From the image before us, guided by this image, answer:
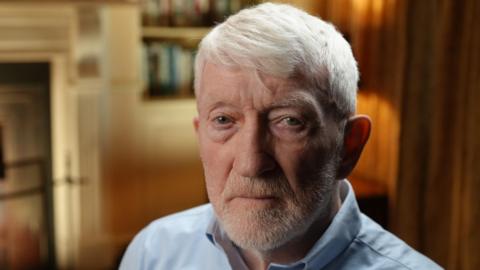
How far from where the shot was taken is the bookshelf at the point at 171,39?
11.8 ft

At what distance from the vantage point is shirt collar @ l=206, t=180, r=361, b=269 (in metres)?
1.00

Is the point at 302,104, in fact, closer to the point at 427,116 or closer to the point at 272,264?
the point at 272,264

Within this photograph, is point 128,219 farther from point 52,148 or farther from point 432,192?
point 432,192

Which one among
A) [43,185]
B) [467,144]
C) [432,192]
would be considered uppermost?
[467,144]

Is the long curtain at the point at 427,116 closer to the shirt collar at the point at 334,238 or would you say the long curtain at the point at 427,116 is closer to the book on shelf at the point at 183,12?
Result: the book on shelf at the point at 183,12

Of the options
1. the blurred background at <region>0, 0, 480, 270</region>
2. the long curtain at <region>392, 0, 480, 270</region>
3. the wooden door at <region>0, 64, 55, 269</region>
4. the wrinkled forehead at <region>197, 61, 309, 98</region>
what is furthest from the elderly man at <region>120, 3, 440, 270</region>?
the wooden door at <region>0, 64, 55, 269</region>

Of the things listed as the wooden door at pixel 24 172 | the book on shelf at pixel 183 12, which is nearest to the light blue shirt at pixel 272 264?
the wooden door at pixel 24 172

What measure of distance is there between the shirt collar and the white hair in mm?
173

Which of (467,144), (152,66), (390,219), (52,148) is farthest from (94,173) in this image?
(467,144)

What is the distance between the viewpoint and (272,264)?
100cm

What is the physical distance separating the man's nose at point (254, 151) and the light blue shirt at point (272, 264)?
0.56ft

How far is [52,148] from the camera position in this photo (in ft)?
11.5

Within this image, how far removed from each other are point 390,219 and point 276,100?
1.99 metres

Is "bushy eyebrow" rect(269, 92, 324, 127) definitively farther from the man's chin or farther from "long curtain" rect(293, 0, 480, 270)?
"long curtain" rect(293, 0, 480, 270)
